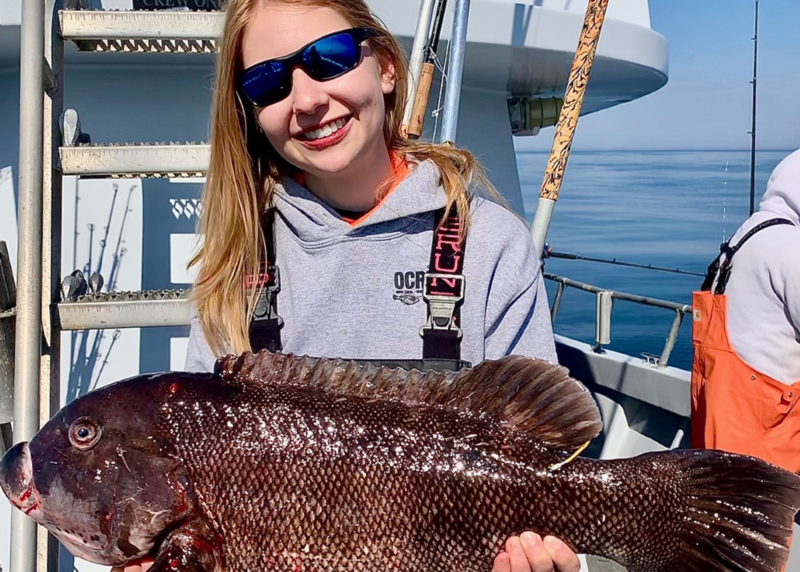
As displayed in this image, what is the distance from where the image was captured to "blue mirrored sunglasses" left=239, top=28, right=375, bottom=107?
200cm

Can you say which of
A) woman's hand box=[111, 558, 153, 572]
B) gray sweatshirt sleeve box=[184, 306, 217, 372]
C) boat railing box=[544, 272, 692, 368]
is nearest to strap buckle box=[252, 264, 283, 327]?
gray sweatshirt sleeve box=[184, 306, 217, 372]

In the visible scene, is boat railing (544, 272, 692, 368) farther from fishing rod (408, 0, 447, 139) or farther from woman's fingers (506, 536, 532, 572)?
woman's fingers (506, 536, 532, 572)

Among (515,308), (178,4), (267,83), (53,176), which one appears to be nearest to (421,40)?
(178,4)

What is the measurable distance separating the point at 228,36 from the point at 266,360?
101 cm

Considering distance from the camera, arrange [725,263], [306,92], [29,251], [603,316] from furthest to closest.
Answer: [603,316] → [725,263] → [29,251] → [306,92]

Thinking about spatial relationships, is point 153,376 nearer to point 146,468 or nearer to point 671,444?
point 146,468

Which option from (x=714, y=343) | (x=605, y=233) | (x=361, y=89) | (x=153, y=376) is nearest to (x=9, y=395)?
(x=153, y=376)

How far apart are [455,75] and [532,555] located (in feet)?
9.58

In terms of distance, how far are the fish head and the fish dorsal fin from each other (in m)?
0.24

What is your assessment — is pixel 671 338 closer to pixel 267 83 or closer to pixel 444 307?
pixel 444 307

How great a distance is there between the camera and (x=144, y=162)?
3.18m

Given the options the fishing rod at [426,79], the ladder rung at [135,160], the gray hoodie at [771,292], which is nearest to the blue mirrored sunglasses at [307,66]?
the ladder rung at [135,160]

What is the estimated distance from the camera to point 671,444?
4.46 metres

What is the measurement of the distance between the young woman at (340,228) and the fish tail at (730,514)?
0.56 meters
